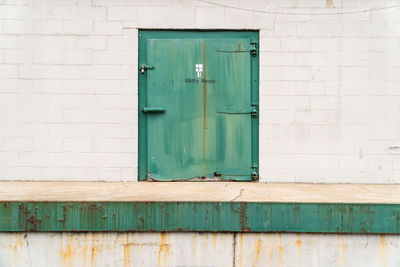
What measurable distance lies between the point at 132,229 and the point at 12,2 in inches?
137

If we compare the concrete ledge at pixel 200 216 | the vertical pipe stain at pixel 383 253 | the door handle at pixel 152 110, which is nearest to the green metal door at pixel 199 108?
the door handle at pixel 152 110

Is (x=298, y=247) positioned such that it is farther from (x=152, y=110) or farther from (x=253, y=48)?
(x=253, y=48)

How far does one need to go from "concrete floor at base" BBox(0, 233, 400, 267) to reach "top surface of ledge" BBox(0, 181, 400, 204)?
325mm

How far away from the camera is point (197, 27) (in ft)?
16.4

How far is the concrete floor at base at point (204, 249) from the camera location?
346 centimetres

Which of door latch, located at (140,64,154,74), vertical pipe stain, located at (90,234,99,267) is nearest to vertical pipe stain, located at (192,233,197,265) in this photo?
vertical pipe stain, located at (90,234,99,267)

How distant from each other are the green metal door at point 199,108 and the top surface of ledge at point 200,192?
0.25m

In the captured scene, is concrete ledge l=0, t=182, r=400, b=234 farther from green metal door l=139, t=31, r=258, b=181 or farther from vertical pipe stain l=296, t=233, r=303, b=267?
green metal door l=139, t=31, r=258, b=181

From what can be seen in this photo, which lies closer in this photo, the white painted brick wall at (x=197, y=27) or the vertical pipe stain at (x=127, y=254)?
the vertical pipe stain at (x=127, y=254)

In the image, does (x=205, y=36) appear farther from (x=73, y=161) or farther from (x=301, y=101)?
(x=73, y=161)

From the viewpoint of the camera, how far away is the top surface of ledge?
3.62 metres

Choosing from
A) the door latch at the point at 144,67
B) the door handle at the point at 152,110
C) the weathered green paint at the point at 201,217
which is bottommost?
the weathered green paint at the point at 201,217

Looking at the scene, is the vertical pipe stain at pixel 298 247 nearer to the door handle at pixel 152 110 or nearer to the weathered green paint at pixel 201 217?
the weathered green paint at pixel 201 217

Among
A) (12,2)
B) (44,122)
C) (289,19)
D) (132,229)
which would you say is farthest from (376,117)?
(12,2)
